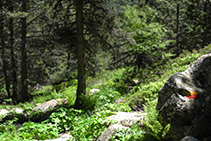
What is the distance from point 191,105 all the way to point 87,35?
7.20 m

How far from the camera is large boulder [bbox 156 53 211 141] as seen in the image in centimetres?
310

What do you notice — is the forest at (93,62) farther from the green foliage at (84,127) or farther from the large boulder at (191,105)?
the large boulder at (191,105)

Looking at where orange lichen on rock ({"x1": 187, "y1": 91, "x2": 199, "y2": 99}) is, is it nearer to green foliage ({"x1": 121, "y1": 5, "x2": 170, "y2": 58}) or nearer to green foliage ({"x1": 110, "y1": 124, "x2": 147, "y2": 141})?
green foliage ({"x1": 110, "y1": 124, "x2": 147, "y2": 141})

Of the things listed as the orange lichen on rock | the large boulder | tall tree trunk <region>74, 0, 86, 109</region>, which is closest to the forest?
tall tree trunk <region>74, 0, 86, 109</region>

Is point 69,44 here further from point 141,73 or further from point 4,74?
point 4,74

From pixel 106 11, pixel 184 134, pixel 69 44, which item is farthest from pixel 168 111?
pixel 69 44

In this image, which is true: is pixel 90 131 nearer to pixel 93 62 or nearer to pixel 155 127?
pixel 155 127

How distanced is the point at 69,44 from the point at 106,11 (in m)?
2.52

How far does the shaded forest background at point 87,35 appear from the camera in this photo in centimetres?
809

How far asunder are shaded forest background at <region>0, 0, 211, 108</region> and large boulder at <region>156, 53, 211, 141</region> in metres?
4.55

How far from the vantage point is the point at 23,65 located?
1172cm

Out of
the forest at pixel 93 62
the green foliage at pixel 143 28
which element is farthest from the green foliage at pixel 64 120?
the green foliage at pixel 143 28

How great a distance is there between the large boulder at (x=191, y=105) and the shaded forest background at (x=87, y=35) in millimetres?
4547

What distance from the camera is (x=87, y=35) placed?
9398 millimetres
